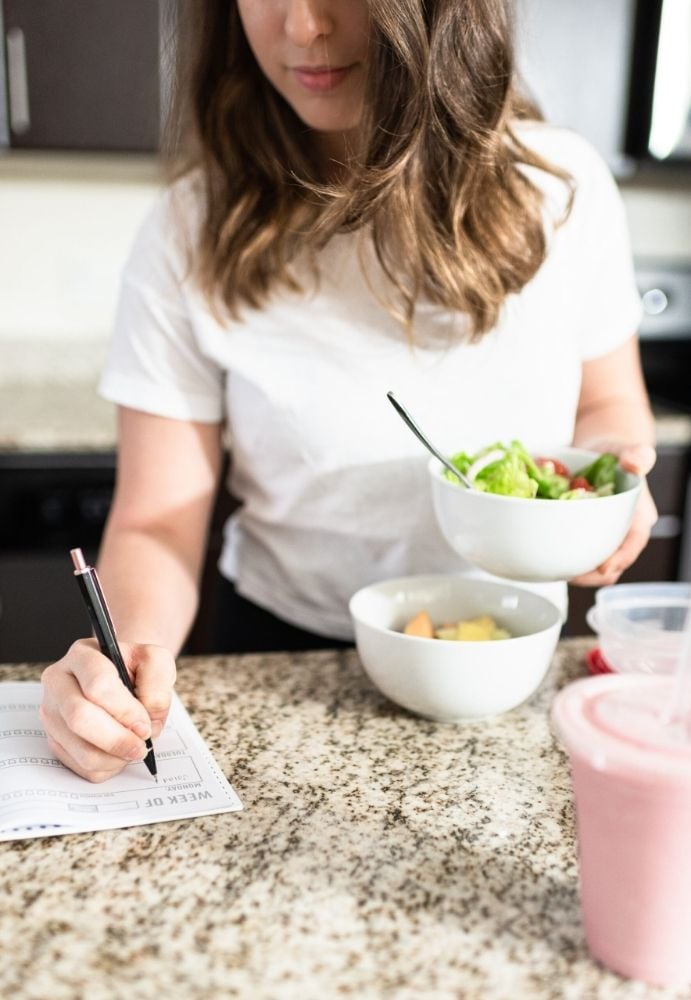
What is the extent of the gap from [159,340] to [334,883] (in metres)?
0.69

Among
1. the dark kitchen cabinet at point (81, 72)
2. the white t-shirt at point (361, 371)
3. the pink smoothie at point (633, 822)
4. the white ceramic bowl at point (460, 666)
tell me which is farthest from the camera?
Answer: the dark kitchen cabinet at point (81, 72)

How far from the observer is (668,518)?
2.26 m

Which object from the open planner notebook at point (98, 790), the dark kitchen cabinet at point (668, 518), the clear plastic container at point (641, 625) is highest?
the clear plastic container at point (641, 625)

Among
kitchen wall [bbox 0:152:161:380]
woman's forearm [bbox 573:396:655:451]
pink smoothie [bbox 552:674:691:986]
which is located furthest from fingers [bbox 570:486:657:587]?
kitchen wall [bbox 0:152:161:380]

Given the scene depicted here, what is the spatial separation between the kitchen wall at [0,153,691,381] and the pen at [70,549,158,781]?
184cm

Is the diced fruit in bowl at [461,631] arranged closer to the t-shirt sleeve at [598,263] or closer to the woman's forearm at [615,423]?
the woman's forearm at [615,423]

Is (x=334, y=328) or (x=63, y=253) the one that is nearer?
(x=334, y=328)

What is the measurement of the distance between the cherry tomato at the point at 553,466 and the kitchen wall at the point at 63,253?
171 centimetres

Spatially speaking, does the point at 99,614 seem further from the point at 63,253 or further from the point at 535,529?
the point at 63,253

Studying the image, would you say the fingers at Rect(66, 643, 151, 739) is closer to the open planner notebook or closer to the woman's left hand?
the open planner notebook

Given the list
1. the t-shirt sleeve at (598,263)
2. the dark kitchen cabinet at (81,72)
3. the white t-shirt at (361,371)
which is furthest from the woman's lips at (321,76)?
the dark kitchen cabinet at (81,72)

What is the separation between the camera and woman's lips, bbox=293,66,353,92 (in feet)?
3.31

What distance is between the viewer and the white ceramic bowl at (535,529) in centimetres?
89

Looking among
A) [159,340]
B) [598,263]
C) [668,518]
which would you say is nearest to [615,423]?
[598,263]
